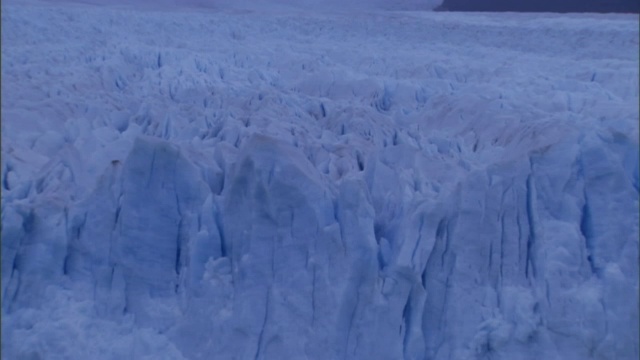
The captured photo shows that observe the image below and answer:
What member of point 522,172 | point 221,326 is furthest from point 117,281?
point 522,172

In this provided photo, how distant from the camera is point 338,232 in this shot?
300cm

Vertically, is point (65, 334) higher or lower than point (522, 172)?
lower

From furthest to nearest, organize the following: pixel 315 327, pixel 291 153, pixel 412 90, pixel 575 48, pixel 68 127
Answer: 1. pixel 575 48
2. pixel 412 90
3. pixel 68 127
4. pixel 291 153
5. pixel 315 327

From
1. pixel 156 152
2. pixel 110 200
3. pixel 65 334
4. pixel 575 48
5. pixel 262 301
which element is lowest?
pixel 65 334

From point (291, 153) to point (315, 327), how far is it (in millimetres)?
788

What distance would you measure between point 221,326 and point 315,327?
16.3 inches

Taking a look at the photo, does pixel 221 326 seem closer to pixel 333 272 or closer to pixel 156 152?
pixel 333 272

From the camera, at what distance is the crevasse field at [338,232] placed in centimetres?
281

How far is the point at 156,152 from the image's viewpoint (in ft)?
10.6

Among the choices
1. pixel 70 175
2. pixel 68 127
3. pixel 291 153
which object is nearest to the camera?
pixel 291 153

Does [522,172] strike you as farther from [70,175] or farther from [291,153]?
[70,175]

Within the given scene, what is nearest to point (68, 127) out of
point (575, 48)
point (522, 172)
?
point (522, 172)

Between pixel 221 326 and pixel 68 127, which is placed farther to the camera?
pixel 68 127

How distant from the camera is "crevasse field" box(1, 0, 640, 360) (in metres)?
2.81
